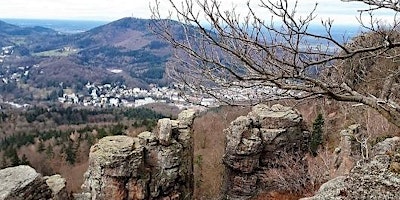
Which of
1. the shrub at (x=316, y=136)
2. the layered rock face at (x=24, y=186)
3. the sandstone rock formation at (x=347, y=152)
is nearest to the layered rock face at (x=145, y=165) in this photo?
the layered rock face at (x=24, y=186)

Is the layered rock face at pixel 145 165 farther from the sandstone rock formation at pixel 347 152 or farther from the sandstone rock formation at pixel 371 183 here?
the sandstone rock formation at pixel 371 183

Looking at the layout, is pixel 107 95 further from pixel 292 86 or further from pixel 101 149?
pixel 292 86

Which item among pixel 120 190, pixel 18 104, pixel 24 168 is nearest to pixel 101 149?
pixel 120 190

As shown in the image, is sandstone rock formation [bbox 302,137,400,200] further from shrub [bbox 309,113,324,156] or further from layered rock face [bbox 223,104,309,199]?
shrub [bbox 309,113,324,156]

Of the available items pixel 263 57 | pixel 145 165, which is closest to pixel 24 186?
pixel 145 165

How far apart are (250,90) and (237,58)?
618 millimetres

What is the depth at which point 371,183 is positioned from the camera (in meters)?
5.56

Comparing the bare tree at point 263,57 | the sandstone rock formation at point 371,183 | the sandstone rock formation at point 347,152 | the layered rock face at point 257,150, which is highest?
the bare tree at point 263,57

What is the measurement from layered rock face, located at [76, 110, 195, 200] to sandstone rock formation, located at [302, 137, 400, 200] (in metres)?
17.5

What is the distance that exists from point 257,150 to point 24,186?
581 inches

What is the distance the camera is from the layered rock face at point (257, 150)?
2764cm

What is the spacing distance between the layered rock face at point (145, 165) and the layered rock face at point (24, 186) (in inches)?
120

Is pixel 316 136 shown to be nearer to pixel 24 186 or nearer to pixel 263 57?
pixel 24 186

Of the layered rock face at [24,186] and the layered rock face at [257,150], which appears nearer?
the layered rock face at [24,186]
